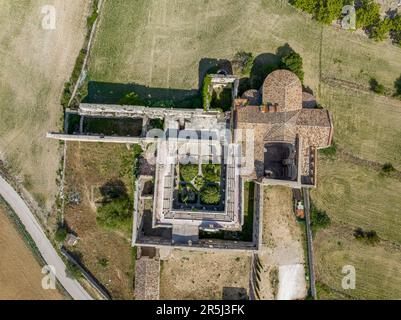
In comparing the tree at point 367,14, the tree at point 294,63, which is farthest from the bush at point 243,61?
the tree at point 367,14

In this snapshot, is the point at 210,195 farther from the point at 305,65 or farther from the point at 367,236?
the point at 305,65

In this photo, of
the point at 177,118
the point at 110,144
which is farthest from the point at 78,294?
the point at 177,118

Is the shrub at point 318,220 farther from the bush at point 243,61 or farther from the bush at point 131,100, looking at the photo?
the bush at point 131,100

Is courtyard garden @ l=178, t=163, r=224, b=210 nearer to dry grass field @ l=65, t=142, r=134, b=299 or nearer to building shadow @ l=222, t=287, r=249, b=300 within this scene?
dry grass field @ l=65, t=142, r=134, b=299

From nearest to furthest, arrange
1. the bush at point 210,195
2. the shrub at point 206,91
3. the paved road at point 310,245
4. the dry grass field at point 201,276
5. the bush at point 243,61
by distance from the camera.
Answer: the paved road at point 310,245, the bush at point 210,195, the dry grass field at point 201,276, the shrub at point 206,91, the bush at point 243,61

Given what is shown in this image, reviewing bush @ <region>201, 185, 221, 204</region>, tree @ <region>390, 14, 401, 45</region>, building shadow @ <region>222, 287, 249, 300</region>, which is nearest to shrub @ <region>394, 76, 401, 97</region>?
tree @ <region>390, 14, 401, 45</region>

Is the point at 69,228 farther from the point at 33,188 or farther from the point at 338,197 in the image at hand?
the point at 338,197
